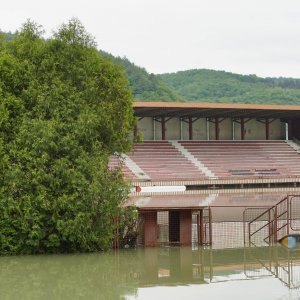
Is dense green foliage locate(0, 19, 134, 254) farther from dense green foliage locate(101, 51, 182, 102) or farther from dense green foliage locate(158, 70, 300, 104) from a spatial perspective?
dense green foliage locate(158, 70, 300, 104)

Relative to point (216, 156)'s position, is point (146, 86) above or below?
above

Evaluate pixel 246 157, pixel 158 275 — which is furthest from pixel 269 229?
pixel 246 157

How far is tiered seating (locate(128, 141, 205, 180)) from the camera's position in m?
44.5

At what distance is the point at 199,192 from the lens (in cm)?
4181

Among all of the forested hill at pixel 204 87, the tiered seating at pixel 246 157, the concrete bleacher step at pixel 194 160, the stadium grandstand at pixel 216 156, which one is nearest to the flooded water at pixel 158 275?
the stadium grandstand at pixel 216 156

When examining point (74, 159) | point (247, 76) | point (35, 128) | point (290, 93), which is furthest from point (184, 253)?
point (247, 76)

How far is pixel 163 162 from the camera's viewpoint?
46688mm

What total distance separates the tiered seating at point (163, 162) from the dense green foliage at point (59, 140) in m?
22.9

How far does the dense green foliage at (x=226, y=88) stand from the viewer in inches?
4719

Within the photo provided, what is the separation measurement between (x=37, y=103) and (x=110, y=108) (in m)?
2.17

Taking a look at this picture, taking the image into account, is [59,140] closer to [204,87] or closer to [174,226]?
[174,226]

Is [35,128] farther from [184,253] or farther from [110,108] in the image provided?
[184,253]

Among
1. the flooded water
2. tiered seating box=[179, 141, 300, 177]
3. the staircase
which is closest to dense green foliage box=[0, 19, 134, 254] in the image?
the flooded water

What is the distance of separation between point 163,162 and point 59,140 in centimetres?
2770
